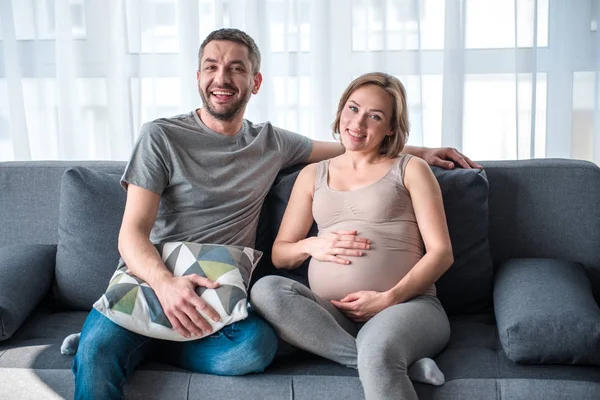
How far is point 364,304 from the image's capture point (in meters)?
2.02

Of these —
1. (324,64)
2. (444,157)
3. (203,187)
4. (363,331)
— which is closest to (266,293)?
(363,331)

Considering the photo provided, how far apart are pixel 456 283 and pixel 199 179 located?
786 millimetres

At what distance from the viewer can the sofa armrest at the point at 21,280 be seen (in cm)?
211

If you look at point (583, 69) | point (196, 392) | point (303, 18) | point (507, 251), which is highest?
point (303, 18)

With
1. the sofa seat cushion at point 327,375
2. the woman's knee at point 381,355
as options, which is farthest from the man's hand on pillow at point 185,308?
the woman's knee at point 381,355

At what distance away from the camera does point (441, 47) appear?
3082 mm

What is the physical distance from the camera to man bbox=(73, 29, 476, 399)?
1941 millimetres

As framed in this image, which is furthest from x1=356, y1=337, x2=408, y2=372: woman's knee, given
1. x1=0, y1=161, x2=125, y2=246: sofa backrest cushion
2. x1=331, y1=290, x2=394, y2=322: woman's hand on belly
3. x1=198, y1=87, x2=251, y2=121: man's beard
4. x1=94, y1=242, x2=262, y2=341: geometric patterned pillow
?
x1=0, y1=161, x2=125, y2=246: sofa backrest cushion

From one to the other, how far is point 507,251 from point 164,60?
1640mm

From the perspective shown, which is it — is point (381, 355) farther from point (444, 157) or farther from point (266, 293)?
point (444, 157)

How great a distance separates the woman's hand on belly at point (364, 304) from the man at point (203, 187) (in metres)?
0.23

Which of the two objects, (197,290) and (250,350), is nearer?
(250,350)

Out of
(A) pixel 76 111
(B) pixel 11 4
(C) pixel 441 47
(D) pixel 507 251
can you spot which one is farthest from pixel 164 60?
(D) pixel 507 251

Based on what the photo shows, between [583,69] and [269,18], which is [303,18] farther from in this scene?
[583,69]
